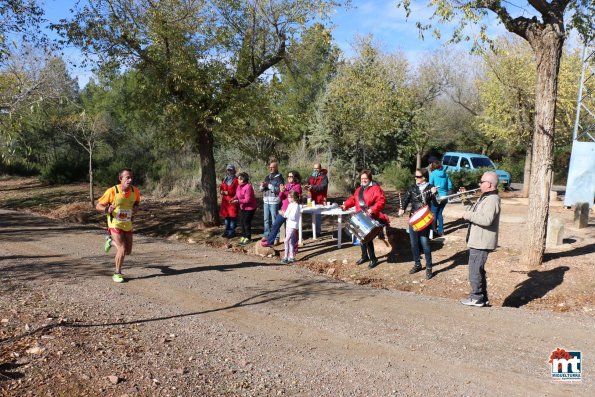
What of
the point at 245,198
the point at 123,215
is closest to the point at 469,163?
the point at 245,198

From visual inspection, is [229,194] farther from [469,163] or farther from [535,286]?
[469,163]

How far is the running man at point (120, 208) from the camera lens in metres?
7.47

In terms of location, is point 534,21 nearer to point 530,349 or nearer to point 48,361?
point 530,349

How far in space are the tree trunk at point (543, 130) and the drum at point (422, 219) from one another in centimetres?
175

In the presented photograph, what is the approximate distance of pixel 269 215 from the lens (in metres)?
11.7

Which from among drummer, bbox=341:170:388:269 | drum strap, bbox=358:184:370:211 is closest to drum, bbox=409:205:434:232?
drummer, bbox=341:170:388:269

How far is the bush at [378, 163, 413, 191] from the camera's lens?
25625 mm

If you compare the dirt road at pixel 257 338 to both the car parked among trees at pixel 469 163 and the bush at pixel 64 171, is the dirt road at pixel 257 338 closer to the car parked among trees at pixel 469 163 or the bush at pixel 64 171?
the car parked among trees at pixel 469 163

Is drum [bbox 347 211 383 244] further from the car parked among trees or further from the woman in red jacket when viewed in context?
the car parked among trees

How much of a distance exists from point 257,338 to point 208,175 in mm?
8967

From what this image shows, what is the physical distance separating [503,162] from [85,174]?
90.2 feet

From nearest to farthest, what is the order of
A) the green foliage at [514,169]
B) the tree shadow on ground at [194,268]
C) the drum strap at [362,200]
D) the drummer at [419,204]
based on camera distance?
the tree shadow on ground at [194,268] < the drummer at [419,204] < the drum strap at [362,200] < the green foliage at [514,169]

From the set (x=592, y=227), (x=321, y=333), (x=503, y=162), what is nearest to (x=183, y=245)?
(x=321, y=333)

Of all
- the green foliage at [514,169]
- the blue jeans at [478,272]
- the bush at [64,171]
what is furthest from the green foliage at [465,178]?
the bush at [64,171]
